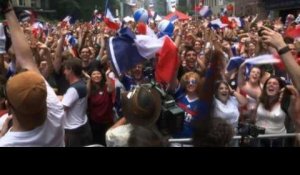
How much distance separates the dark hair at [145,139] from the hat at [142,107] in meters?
0.20

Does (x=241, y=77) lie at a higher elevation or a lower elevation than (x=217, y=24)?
higher

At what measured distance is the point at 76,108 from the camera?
5723mm

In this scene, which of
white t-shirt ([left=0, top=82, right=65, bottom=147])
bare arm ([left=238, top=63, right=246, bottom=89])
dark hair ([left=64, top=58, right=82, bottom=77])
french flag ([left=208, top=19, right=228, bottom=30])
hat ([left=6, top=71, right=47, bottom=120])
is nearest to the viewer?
hat ([left=6, top=71, right=47, bottom=120])

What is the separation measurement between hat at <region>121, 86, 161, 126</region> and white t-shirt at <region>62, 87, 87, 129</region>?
2.97 m

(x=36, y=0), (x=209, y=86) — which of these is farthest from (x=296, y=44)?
(x=36, y=0)

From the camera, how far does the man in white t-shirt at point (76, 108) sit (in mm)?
5588

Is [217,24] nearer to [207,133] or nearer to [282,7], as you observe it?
[207,133]

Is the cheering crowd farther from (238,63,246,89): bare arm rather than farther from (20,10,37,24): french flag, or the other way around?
(20,10,37,24): french flag

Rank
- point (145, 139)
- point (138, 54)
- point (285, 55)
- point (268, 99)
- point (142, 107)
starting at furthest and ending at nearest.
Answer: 1. point (268, 99)
2. point (138, 54)
3. point (285, 55)
4. point (142, 107)
5. point (145, 139)

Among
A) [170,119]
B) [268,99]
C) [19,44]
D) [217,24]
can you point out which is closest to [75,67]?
[268,99]

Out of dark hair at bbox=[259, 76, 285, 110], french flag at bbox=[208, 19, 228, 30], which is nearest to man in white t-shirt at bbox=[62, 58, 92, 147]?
dark hair at bbox=[259, 76, 285, 110]

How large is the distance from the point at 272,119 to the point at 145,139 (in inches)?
139

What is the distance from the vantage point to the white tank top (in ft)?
17.6
